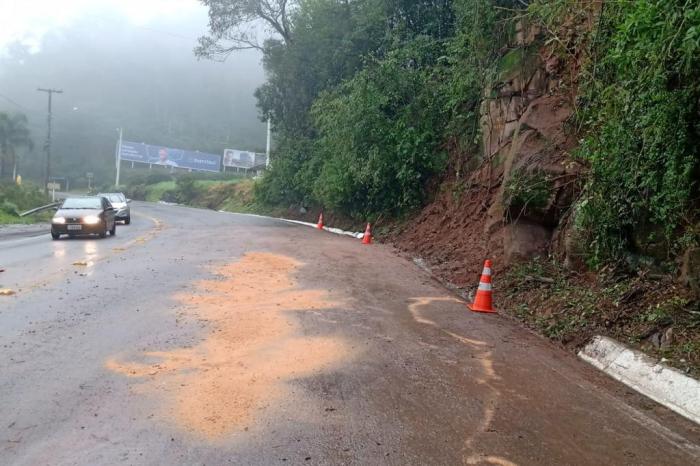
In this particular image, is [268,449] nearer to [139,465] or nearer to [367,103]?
[139,465]

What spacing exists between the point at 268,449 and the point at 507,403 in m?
2.17

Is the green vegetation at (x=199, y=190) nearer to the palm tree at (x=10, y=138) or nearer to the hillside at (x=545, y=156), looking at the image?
the palm tree at (x=10, y=138)

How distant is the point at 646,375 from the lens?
5.61m

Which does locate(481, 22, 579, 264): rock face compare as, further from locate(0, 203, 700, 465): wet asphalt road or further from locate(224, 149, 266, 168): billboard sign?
locate(224, 149, 266, 168): billboard sign

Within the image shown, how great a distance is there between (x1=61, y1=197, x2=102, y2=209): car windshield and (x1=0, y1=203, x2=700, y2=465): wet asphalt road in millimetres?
10476

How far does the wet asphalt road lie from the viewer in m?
3.94

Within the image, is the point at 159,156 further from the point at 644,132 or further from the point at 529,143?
the point at 644,132

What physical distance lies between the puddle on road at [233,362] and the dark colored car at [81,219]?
1116 cm

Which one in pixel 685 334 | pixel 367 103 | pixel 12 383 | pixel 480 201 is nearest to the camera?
pixel 12 383

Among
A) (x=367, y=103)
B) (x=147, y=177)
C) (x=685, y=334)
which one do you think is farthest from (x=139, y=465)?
(x=147, y=177)

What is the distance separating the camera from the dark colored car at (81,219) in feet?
59.7

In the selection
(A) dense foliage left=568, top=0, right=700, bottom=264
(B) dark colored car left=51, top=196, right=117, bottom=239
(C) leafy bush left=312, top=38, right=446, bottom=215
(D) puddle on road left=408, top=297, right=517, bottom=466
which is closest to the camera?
(D) puddle on road left=408, top=297, right=517, bottom=466

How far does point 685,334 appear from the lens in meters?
5.93

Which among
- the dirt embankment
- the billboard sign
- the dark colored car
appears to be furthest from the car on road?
the billboard sign
